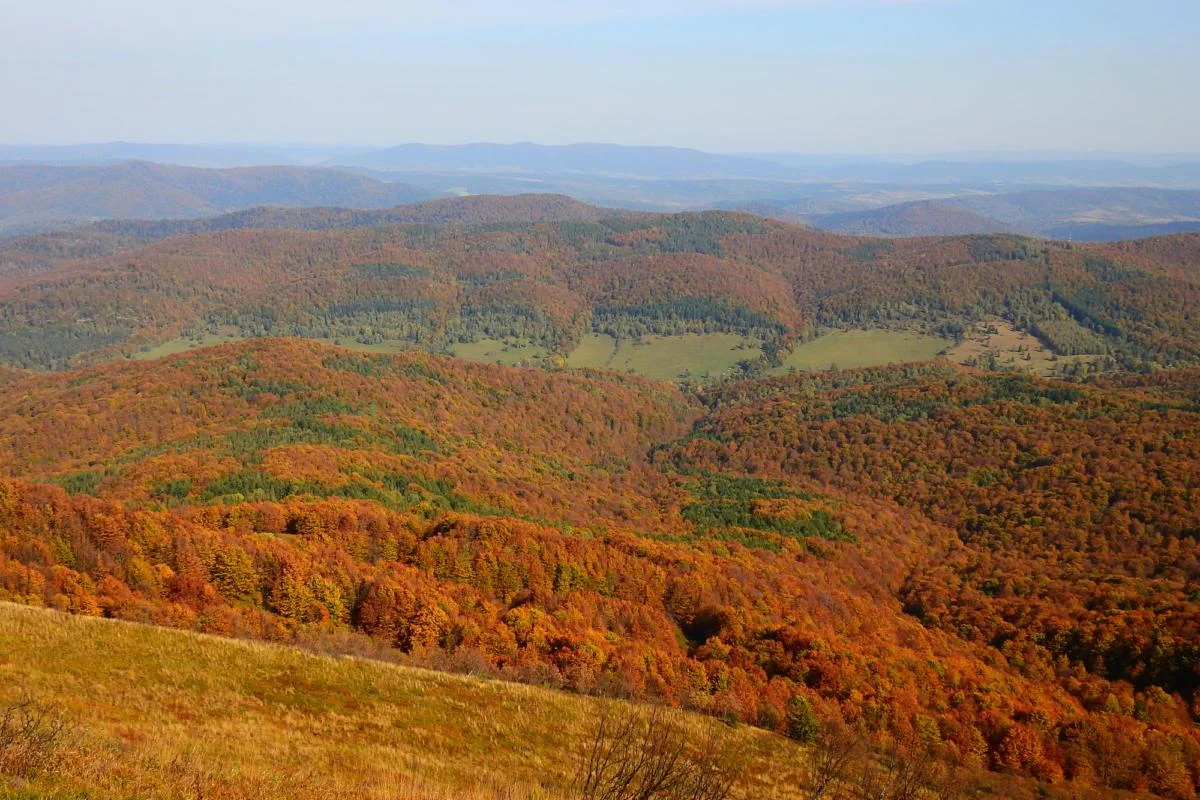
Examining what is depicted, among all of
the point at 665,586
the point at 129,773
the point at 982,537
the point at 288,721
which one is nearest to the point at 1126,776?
the point at 665,586

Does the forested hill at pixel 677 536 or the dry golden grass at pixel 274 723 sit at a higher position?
the dry golden grass at pixel 274 723

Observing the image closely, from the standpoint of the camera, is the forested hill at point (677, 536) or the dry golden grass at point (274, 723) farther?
the forested hill at point (677, 536)

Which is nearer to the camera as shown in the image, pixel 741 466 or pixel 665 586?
pixel 665 586

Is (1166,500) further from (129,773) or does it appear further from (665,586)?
(129,773)

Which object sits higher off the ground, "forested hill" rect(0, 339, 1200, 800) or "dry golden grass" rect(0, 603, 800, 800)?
"dry golden grass" rect(0, 603, 800, 800)

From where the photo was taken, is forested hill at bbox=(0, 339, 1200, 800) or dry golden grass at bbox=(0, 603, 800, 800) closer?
dry golden grass at bbox=(0, 603, 800, 800)

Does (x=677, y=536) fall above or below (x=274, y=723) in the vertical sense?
below

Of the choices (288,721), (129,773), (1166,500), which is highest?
(129,773)

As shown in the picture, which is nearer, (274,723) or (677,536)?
(274,723)
